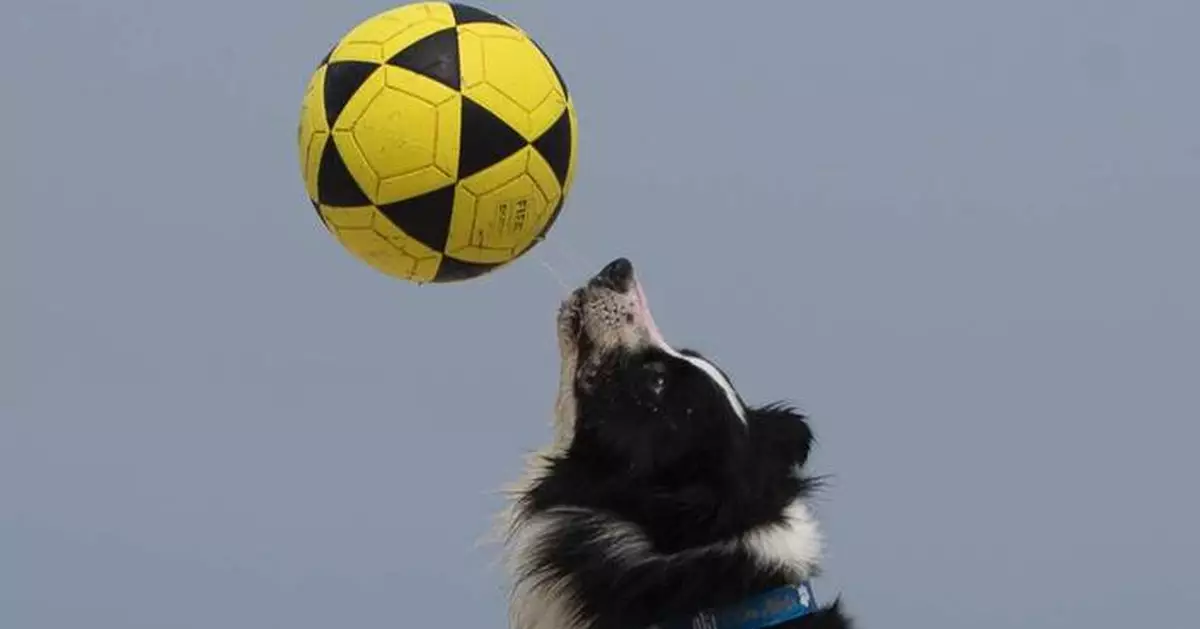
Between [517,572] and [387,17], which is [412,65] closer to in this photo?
[387,17]

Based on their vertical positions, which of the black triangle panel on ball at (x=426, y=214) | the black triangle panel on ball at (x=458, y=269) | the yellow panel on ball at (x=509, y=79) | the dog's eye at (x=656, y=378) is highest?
the yellow panel on ball at (x=509, y=79)

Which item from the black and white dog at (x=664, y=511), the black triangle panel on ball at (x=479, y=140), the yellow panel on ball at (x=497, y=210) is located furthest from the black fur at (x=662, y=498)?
the black triangle panel on ball at (x=479, y=140)

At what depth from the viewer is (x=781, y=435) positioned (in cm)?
510

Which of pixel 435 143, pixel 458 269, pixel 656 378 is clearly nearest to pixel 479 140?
pixel 435 143

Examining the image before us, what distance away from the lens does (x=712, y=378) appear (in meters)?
5.03

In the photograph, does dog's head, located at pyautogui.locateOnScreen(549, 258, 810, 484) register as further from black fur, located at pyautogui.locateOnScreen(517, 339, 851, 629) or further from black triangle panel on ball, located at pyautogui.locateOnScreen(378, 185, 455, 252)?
black triangle panel on ball, located at pyautogui.locateOnScreen(378, 185, 455, 252)

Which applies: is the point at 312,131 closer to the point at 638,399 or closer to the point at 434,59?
the point at 434,59

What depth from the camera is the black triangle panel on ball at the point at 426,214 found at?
5176 millimetres

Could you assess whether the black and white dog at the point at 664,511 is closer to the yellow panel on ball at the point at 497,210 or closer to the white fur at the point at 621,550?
the white fur at the point at 621,550

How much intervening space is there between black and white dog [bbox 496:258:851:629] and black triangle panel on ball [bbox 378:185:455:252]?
1.39ft

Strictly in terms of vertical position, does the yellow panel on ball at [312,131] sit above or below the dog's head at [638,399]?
above

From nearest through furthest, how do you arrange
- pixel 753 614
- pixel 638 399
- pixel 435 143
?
pixel 753 614 → pixel 638 399 → pixel 435 143

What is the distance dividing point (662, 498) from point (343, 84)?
113 cm

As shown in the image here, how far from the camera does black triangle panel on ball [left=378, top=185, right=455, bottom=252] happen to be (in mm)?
5176
